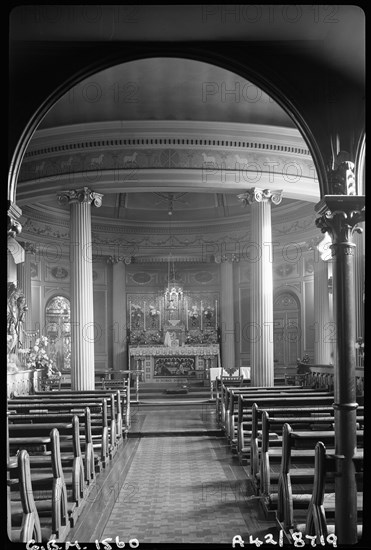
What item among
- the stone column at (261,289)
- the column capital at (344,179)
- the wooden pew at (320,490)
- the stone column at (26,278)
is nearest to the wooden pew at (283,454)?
the wooden pew at (320,490)

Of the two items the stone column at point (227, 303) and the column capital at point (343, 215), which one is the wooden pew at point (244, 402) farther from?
the stone column at point (227, 303)

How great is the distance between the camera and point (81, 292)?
1281cm

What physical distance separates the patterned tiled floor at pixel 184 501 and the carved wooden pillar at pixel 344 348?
41.2 inches

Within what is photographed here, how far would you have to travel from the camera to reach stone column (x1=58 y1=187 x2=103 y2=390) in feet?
41.6

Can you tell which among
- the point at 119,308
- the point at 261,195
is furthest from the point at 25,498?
the point at 119,308

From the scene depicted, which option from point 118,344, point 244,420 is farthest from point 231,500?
point 118,344

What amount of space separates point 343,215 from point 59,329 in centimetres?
1580

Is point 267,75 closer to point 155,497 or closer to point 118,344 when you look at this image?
point 155,497

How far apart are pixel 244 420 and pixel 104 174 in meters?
6.02

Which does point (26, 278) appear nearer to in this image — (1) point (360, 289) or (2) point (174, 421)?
(2) point (174, 421)

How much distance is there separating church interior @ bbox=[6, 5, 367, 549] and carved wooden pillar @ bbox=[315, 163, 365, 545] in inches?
0.6

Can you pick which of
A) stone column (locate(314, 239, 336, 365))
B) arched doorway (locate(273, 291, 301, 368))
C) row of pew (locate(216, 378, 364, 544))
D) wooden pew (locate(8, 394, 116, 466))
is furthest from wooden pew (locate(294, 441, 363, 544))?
arched doorway (locate(273, 291, 301, 368))

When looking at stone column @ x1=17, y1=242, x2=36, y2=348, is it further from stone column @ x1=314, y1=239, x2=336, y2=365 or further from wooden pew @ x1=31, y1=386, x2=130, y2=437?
stone column @ x1=314, y1=239, x2=336, y2=365

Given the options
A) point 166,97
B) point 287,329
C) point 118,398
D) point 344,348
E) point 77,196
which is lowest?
point 118,398
